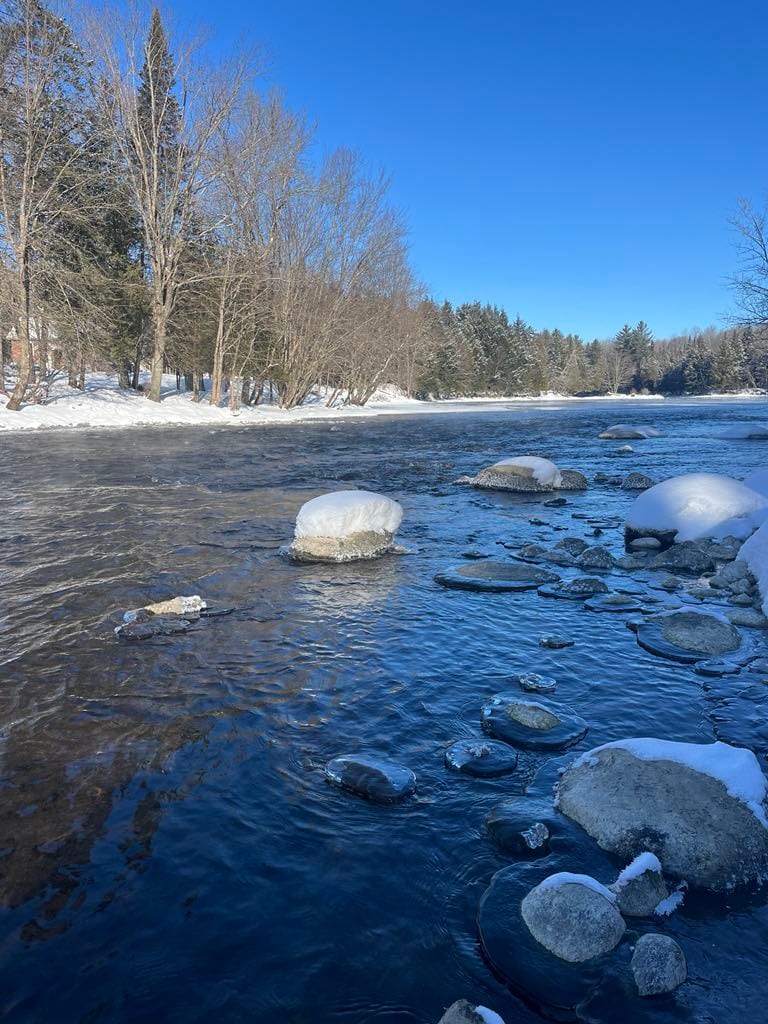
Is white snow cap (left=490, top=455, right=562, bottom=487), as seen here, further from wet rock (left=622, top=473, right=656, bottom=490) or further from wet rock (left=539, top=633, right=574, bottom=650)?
wet rock (left=539, top=633, right=574, bottom=650)

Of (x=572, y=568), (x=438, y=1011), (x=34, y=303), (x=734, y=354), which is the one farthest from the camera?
(x=734, y=354)

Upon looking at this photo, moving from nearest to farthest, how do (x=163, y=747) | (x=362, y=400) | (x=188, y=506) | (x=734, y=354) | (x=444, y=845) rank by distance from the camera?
(x=444, y=845)
(x=163, y=747)
(x=188, y=506)
(x=362, y=400)
(x=734, y=354)

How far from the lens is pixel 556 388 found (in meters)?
108

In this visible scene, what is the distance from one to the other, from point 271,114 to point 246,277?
827cm

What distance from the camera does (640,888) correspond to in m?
2.89

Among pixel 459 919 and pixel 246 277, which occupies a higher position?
pixel 246 277

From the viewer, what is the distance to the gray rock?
18.5ft

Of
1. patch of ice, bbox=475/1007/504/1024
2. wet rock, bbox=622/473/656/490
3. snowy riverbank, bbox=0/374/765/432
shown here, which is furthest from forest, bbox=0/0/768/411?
patch of ice, bbox=475/1007/504/1024

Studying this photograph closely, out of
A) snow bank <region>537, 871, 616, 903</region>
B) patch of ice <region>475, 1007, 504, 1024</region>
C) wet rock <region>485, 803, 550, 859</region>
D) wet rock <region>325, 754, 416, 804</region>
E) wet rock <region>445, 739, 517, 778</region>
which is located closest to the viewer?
patch of ice <region>475, 1007, 504, 1024</region>

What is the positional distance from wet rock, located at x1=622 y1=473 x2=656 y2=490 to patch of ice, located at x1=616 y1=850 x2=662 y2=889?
12.3m

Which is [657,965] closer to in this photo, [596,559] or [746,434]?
[596,559]

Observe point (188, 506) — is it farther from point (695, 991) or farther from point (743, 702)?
point (695, 991)

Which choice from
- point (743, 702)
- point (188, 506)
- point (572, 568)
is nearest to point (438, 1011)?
point (743, 702)

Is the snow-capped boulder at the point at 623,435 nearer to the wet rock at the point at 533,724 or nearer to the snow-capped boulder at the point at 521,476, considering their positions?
the snow-capped boulder at the point at 521,476
